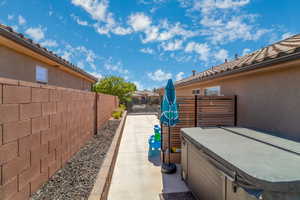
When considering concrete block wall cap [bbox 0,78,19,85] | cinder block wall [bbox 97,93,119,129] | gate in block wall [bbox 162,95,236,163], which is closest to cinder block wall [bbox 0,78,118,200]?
concrete block wall cap [bbox 0,78,19,85]

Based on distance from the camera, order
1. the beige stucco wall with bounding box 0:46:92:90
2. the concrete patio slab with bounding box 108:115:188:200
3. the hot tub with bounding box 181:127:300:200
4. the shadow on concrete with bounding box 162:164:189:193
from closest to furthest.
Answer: the hot tub with bounding box 181:127:300:200
the concrete patio slab with bounding box 108:115:188:200
the shadow on concrete with bounding box 162:164:189:193
the beige stucco wall with bounding box 0:46:92:90

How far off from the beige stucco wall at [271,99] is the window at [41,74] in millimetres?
7862

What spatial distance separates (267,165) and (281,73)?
127 inches

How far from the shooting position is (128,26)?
1539 centimetres

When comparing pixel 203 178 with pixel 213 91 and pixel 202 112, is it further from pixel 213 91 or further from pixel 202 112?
pixel 213 91

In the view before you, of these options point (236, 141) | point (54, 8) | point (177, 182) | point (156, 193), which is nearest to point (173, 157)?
point (177, 182)

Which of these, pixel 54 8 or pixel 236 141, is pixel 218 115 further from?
pixel 54 8

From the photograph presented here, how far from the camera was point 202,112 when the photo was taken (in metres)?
5.54

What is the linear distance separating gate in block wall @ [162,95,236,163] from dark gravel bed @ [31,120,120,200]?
2577 mm

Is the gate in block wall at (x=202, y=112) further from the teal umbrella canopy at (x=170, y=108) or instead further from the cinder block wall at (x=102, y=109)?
the cinder block wall at (x=102, y=109)

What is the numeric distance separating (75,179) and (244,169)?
12.0 ft

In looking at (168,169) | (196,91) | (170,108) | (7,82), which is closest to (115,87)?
(196,91)

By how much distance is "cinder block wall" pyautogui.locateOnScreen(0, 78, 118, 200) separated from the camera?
7.29 ft

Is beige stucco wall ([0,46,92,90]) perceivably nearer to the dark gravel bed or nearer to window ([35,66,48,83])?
window ([35,66,48,83])
